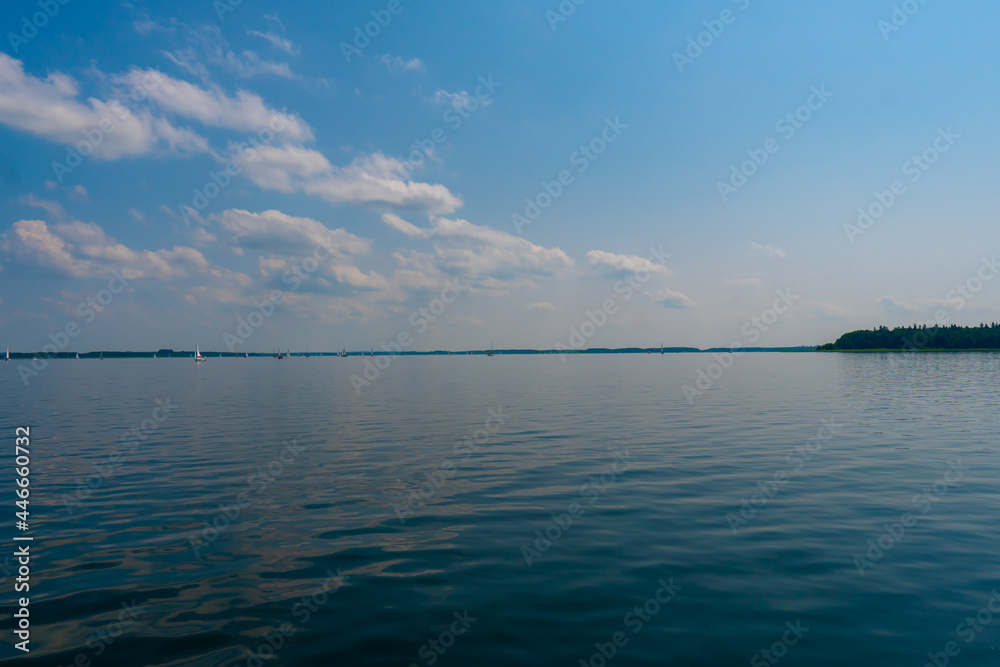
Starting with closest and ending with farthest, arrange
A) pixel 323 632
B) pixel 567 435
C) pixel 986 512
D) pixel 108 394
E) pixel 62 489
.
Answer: pixel 323 632 → pixel 986 512 → pixel 62 489 → pixel 567 435 → pixel 108 394

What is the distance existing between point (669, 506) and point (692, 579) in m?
5.78

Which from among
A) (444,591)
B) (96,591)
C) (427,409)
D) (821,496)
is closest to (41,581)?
(96,591)

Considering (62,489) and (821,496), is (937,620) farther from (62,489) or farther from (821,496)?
(62,489)

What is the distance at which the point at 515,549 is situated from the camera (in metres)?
13.9

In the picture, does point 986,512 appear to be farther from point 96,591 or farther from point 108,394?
point 108,394

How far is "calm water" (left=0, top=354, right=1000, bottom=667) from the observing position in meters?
9.39

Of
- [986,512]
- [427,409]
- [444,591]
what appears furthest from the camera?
[427,409]

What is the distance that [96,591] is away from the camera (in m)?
11.4

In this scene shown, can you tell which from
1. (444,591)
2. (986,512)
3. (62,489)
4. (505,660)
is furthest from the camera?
(62,489)

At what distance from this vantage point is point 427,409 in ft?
154

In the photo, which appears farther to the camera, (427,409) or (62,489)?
(427,409)

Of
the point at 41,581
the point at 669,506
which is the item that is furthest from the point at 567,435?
the point at 41,581

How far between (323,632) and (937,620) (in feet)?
37.6

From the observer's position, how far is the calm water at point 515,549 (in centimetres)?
Result: 939
